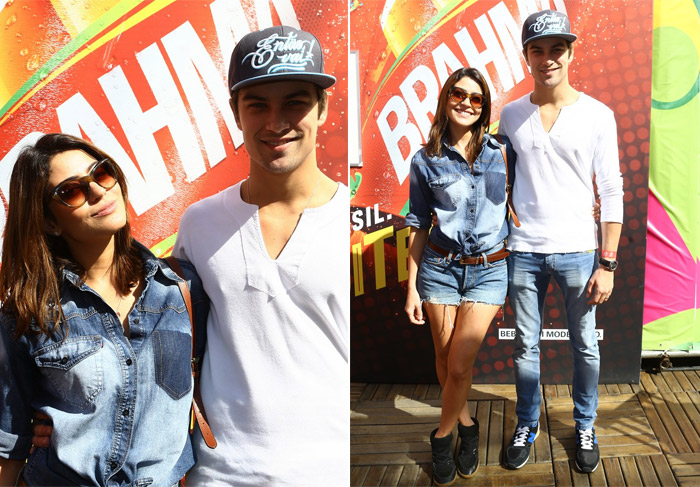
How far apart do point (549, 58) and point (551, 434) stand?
1.81 meters

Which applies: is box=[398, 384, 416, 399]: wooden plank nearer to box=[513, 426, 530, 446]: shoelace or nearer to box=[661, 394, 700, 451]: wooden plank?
box=[513, 426, 530, 446]: shoelace

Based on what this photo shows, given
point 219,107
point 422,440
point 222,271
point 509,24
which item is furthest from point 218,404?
point 509,24

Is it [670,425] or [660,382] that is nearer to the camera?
[670,425]

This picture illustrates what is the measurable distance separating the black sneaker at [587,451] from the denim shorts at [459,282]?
30.6 inches

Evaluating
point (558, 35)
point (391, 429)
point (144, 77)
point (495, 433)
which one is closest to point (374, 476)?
point (391, 429)

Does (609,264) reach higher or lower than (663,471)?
higher

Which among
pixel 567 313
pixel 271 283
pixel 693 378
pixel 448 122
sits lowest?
pixel 693 378

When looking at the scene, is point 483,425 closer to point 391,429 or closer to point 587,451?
point 391,429

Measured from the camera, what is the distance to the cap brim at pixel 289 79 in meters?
1.63

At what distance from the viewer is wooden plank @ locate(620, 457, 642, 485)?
291 centimetres

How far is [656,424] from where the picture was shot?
3.41 metres

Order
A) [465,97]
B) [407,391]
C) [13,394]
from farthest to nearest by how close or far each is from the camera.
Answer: [407,391] → [465,97] → [13,394]

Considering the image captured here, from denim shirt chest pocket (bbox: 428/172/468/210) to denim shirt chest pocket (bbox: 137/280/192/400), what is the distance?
1481 mm

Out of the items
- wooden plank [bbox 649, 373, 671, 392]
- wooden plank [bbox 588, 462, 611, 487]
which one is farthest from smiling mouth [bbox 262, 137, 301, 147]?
wooden plank [bbox 649, 373, 671, 392]
